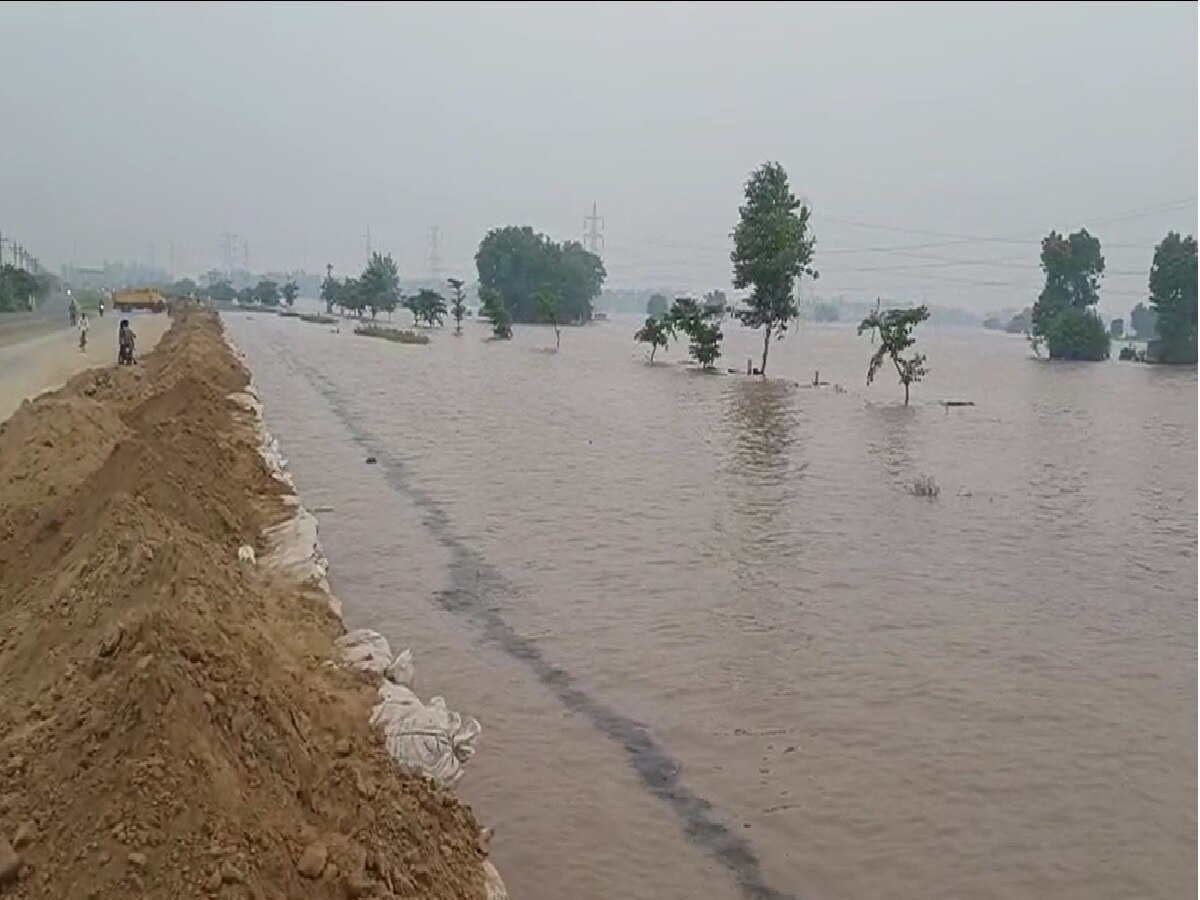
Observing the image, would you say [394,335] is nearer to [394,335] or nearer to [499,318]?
[394,335]

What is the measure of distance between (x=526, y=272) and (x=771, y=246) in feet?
155

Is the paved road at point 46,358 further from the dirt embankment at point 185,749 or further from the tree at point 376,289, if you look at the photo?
the tree at point 376,289

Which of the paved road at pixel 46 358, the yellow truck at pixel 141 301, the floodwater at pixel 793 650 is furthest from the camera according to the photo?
the yellow truck at pixel 141 301

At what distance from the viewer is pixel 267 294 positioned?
100500mm

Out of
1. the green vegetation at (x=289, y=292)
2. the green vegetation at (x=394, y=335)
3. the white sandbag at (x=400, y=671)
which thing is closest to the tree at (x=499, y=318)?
the green vegetation at (x=394, y=335)

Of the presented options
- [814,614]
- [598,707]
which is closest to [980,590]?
[814,614]

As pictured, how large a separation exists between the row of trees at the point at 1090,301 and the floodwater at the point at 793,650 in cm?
3179

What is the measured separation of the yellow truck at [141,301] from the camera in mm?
58375

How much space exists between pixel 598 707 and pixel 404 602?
252cm

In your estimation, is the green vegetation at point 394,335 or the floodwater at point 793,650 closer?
the floodwater at point 793,650

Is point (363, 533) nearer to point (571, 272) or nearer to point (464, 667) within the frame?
point (464, 667)

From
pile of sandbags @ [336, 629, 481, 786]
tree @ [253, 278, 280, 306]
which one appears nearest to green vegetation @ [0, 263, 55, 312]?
pile of sandbags @ [336, 629, 481, 786]

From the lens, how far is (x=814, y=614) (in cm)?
827

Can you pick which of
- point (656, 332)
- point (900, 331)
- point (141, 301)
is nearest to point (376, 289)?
point (141, 301)
